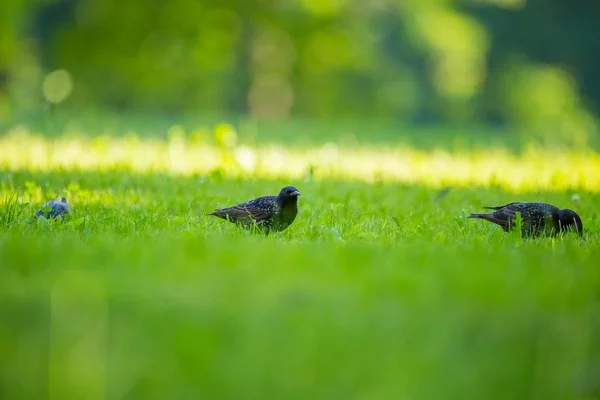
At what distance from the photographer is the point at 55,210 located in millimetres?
5441

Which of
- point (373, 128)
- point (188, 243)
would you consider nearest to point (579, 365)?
point (188, 243)

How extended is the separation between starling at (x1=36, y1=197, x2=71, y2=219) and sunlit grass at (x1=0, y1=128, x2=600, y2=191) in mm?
2682

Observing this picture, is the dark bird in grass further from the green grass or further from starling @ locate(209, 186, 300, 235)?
starling @ locate(209, 186, 300, 235)

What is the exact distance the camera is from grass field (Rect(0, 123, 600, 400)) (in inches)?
Answer: 102

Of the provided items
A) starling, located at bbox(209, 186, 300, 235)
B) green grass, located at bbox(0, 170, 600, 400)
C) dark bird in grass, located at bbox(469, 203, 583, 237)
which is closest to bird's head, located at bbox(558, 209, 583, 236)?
dark bird in grass, located at bbox(469, 203, 583, 237)

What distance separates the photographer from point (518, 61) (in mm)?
33781

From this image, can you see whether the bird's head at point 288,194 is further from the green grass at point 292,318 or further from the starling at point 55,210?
the starling at point 55,210

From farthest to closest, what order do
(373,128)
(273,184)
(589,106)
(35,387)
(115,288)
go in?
1. (589,106)
2. (373,128)
3. (273,184)
4. (115,288)
5. (35,387)

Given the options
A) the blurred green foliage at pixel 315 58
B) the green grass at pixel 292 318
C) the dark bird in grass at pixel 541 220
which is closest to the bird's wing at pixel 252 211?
the green grass at pixel 292 318

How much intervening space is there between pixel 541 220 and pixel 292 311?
3.06 metres

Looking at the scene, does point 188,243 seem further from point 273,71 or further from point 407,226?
point 273,71

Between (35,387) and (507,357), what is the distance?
67.3 inches

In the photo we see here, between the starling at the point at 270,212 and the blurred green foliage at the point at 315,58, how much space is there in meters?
19.3

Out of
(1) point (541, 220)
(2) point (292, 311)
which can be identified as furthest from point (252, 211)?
(2) point (292, 311)
